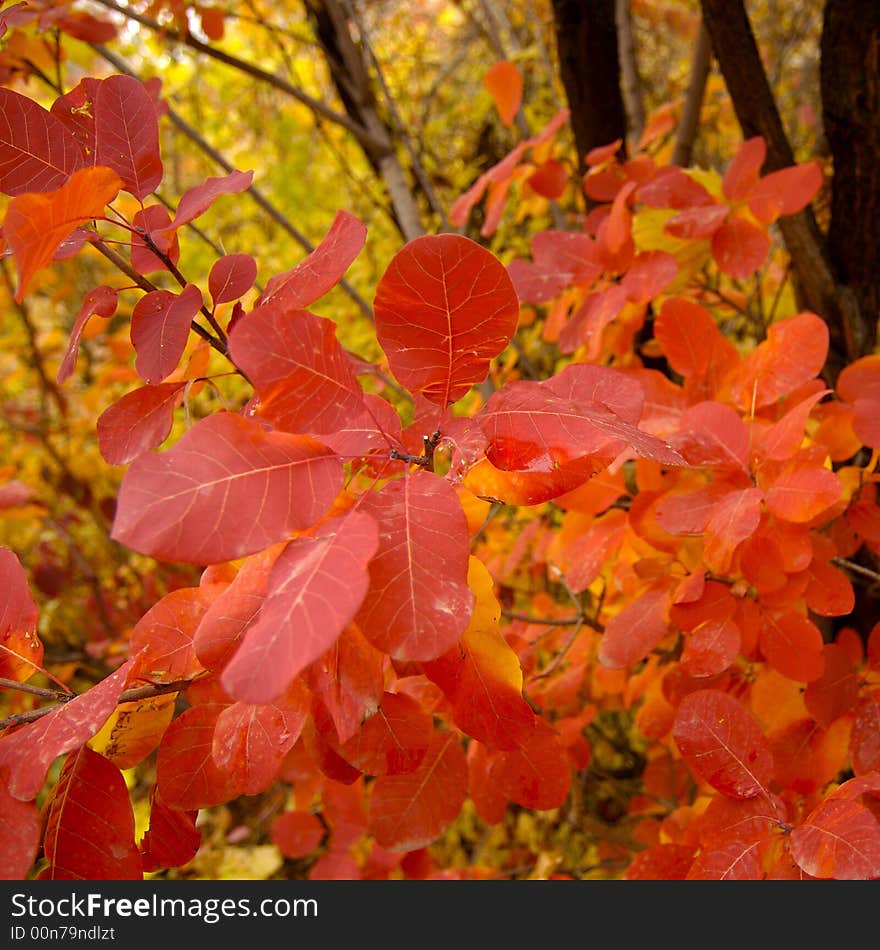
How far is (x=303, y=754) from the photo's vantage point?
43.6 inches

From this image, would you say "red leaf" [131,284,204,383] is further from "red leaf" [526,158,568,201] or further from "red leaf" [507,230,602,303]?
"red leaf" [526,158,568,201]

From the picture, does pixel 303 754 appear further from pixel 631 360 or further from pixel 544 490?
pixel 631 360

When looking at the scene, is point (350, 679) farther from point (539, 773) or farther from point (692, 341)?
point (692, 341)

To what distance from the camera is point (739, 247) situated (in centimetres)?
106

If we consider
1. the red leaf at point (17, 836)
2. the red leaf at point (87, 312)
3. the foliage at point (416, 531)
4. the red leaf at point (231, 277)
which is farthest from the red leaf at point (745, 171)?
the red leaf at point (17, 836)

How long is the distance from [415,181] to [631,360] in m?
1.61

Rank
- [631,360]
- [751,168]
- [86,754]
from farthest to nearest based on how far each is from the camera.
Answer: [631,360]
[751,168]
[86,754]

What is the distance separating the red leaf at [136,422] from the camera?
630mm

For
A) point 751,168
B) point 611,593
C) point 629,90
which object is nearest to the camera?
point 751,168

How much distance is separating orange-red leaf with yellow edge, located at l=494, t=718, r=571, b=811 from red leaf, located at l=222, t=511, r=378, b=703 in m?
0.41

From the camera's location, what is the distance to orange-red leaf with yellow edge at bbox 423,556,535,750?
1.91 feet

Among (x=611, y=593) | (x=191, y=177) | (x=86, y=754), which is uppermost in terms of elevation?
(x=191, y=177)

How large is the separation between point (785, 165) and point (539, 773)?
39.7 inches
